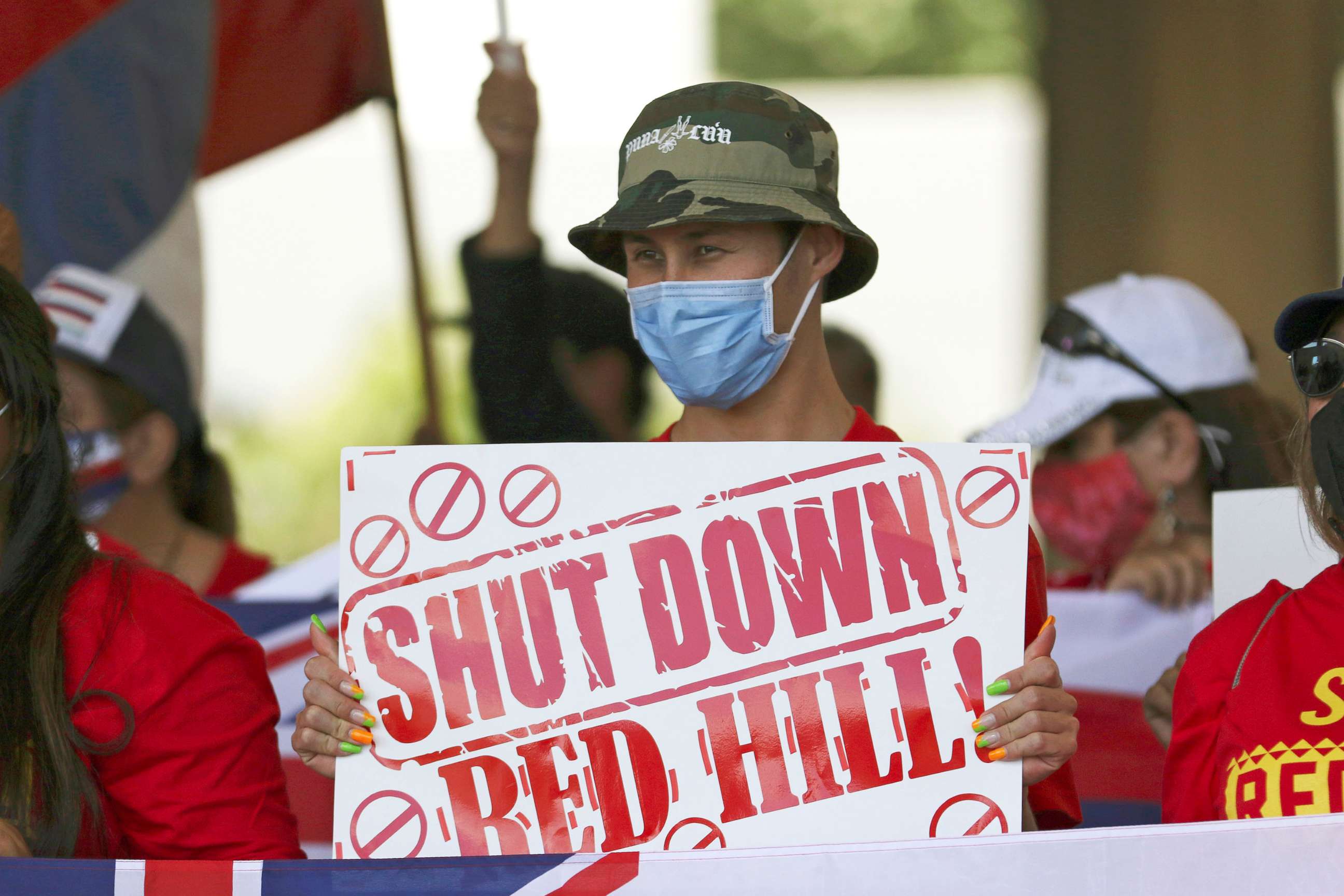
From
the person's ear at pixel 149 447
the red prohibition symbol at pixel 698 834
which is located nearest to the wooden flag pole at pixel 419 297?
the person's ear at pixel 149 447

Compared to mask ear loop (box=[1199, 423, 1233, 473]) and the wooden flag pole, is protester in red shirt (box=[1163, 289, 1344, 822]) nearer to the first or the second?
mask ear loop (box=[1199, 423, 1233, 473])

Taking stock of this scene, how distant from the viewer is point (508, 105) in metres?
3.40

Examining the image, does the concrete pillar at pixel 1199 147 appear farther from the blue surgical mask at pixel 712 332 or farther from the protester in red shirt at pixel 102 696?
the protester in red shirt at pixel 102 696

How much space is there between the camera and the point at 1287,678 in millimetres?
1787

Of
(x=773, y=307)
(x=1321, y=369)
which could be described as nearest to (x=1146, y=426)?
(x=773, y=307)

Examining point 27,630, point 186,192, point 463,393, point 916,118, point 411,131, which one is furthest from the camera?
point 916,118

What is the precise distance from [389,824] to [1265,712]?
1.03 meters

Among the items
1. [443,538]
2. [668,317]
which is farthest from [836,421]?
[443,538]

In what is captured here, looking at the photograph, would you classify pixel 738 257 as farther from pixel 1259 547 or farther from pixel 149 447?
pixel 149 447

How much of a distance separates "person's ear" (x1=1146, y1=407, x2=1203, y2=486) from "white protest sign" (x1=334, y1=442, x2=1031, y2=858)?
1.76 m

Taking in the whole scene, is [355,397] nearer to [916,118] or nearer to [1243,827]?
[916,118]

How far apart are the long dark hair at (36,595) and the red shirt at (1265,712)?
50.5 inches

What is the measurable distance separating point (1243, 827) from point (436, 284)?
3.72 metres

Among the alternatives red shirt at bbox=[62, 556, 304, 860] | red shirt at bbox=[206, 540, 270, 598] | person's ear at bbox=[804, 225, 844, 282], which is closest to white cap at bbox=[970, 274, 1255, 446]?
person's ear at bbox=[804, 225, 844, 282]
